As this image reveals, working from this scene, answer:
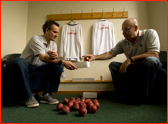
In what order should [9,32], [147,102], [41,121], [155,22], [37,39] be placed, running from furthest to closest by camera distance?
[155,22] < [9,32] < [37,39] < [147,102] < [41,121]

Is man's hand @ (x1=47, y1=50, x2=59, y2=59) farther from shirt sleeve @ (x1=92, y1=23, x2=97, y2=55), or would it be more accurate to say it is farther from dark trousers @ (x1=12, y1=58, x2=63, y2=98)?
shirt sleeve @ (x1=92, y1=23, x2=97, y2=55)

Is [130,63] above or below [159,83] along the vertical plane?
above

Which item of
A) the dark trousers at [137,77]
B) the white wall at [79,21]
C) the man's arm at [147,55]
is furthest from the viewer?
the white wall at [79,21]

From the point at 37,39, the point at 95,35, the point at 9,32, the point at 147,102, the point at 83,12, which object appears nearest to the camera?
the point at 147,102

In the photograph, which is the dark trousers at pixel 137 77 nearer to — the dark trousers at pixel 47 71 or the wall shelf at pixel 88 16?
the dark trousers at pixel 47 71

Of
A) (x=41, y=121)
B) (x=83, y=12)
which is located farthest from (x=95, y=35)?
(x=41, y=121)

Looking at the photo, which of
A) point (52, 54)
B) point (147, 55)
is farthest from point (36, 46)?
point (147, 55)

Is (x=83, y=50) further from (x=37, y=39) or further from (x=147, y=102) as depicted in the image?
(x=147, y=102)

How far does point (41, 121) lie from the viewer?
0.81 metres

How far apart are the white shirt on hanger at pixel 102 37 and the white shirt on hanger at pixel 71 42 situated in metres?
0.30

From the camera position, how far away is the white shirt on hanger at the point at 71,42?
7.89 feet

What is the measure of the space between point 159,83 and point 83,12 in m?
2.11

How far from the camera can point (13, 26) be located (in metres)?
2.12

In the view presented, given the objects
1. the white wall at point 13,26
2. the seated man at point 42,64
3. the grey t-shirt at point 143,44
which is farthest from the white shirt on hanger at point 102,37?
the white wall at point 13,26
